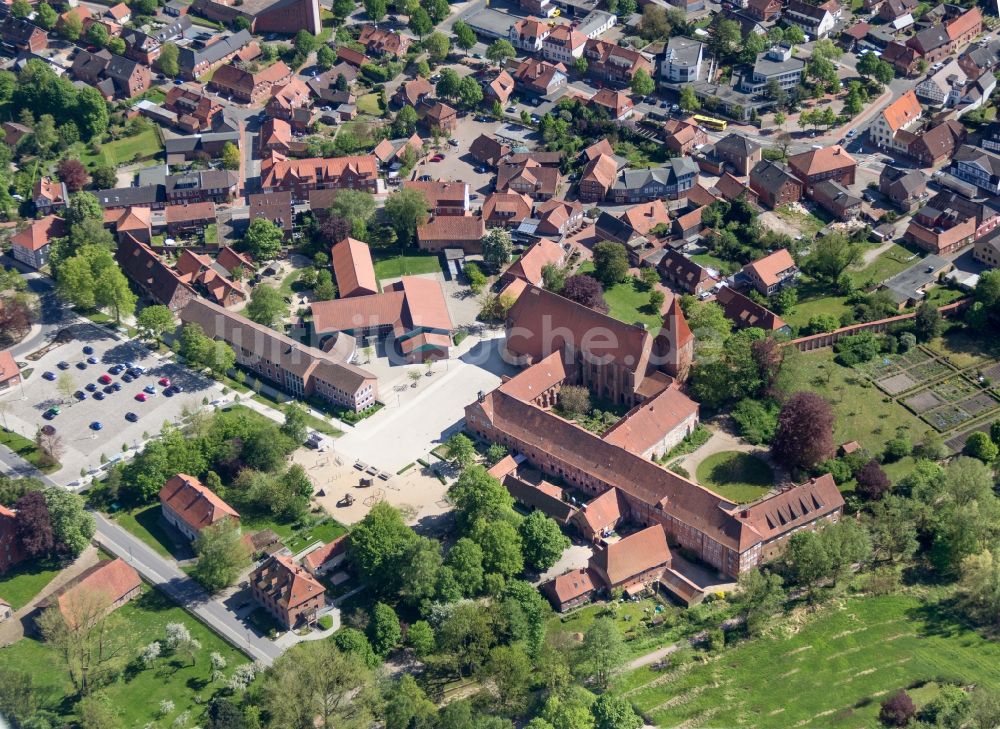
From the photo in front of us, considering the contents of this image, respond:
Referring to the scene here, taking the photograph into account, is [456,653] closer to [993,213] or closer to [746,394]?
[746,394]

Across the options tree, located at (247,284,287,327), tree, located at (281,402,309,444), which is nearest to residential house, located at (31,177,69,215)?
tree, located at (247,284,287,327)

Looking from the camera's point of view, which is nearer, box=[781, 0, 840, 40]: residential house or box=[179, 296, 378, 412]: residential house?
box=[179, 296, 378, 412]: residential house

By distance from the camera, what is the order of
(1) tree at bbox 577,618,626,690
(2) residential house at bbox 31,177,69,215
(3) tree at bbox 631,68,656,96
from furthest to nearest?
(3) tree at bbox 631,68,656,96 < (2) residential house at bbox 31,177,69,215 < (1) tree at bbox 577,618,626,690

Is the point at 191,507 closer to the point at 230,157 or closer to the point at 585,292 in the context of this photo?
the point at 585,292

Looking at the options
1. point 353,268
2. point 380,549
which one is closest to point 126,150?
point 353,268

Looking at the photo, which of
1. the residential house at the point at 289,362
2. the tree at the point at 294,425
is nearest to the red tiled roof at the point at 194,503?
the tree at the point at 294,425

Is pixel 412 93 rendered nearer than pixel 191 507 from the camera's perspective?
No

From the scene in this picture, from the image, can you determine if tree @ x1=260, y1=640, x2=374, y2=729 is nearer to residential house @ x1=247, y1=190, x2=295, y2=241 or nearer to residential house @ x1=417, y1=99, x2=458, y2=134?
residential house @ x1=247, y1=190, x2=295, y2=241
